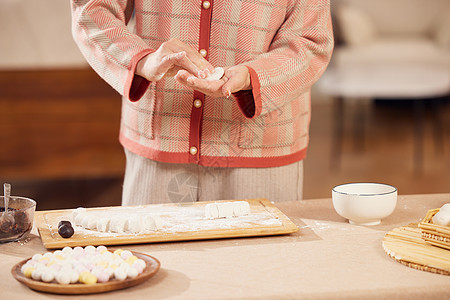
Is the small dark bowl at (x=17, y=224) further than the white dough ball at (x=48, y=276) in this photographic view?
Yes

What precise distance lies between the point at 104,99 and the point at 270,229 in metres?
2.59

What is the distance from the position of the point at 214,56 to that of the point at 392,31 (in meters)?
6.57

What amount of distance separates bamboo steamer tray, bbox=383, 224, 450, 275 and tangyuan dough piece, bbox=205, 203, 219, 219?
355 mm

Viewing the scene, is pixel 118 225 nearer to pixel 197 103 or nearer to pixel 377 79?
pixel 197 103

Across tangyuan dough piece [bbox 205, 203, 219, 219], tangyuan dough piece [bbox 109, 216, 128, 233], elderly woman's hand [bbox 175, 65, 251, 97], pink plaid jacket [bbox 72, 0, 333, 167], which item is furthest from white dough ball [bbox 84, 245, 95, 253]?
pink plaid jacket [bbox 72, 0, 333, 167]

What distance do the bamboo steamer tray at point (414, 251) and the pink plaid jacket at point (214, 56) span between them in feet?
1.68

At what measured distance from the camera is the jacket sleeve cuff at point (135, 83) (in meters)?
→ 1.65

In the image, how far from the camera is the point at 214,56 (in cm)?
178

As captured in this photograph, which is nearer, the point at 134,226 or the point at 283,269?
the point at 283,269

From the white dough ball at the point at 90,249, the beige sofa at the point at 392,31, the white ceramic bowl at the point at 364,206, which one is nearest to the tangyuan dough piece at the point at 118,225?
the white dough ball at the point at 90,249

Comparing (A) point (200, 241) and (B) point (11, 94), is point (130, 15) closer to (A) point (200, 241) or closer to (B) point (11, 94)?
(A) point (200, 241)

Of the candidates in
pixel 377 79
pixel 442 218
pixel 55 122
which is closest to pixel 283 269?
pixel 442 218

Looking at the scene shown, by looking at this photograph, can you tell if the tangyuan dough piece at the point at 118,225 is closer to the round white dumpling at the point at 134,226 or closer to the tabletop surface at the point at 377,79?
the round white dumpling at the point at 134,226

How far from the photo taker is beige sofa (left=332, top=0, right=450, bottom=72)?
7.54 meters
